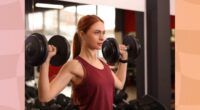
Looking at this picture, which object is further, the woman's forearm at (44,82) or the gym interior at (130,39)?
the gym interior at (130,39)

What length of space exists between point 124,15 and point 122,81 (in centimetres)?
86

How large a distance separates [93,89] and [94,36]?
0.26 metres

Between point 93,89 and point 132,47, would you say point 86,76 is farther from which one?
point 132,47

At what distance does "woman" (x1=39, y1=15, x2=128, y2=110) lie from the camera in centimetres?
130

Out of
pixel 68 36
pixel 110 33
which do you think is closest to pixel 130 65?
pixel 110 33

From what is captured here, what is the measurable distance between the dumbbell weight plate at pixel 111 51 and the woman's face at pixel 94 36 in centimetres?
34

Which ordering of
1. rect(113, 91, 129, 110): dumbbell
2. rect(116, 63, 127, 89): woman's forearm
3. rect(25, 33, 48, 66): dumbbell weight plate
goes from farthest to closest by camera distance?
rect(113, 91, 129, 110): dumbbell → rect(116, 63, 127, 89): woman's forearm → rect(25, 33, 48, 66): dumbbell weight plate

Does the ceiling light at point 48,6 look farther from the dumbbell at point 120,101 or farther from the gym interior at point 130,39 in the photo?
the dumbbell at point 120,101

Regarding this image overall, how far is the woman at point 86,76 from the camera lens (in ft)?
4.28

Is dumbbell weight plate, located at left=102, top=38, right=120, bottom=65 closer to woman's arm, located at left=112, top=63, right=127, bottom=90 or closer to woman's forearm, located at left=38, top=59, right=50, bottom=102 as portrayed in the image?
woman's arm, located at left=112, top=63, right=127, bottom=90
